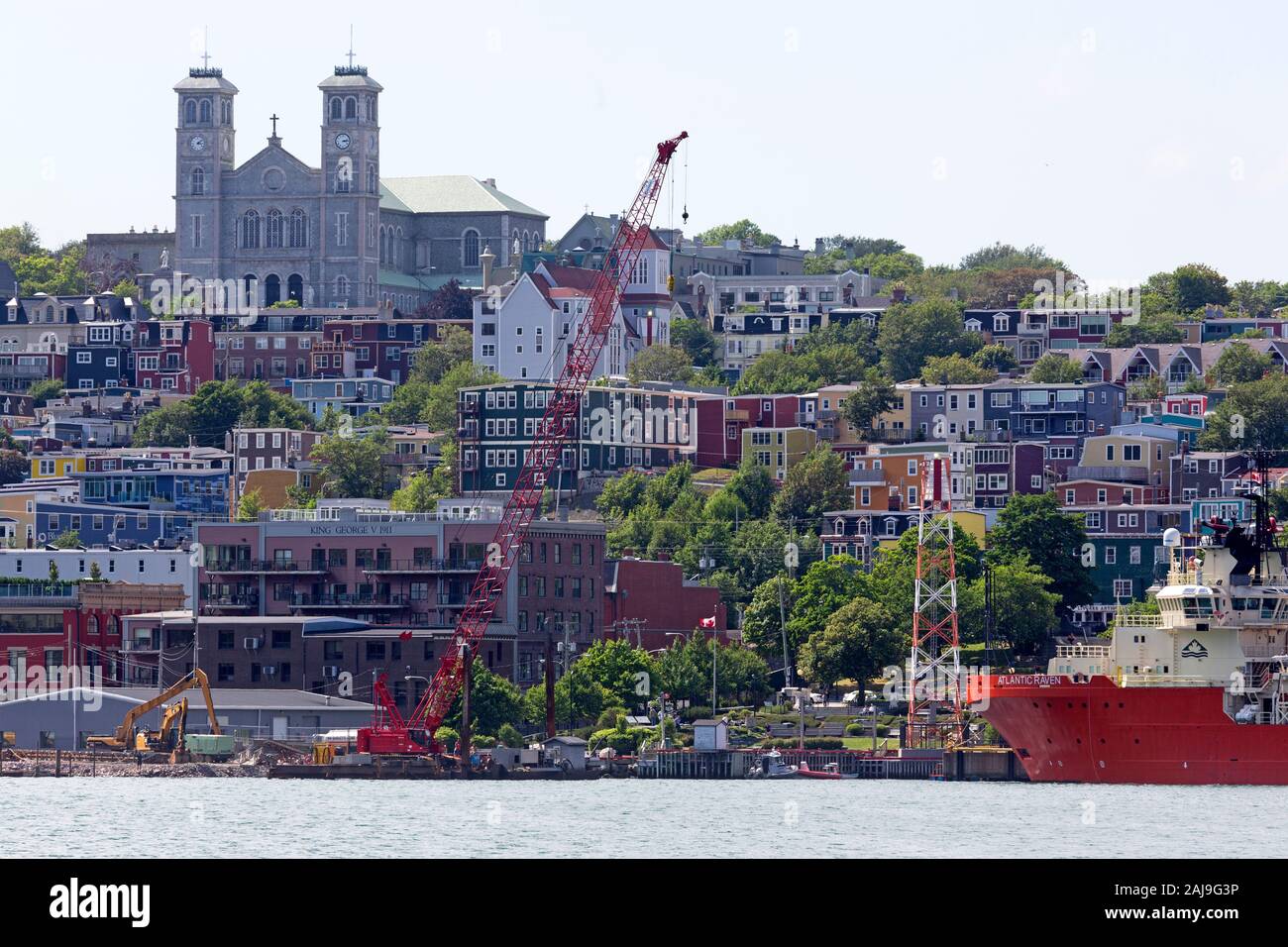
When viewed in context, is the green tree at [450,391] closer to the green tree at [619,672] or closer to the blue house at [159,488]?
the blue house at [159,488]

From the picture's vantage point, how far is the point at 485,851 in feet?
183

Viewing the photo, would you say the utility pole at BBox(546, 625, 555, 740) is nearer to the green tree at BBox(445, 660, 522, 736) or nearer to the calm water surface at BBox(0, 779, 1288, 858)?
the green tree at BBox(445, 660, 522, 736)

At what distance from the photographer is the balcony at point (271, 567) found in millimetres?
112812

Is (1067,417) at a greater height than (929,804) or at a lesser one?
greater

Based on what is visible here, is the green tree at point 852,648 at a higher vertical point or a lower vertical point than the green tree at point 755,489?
lower

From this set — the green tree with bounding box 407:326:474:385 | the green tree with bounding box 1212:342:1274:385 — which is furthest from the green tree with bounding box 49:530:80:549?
the green tree with bounding box 1212:342:1274:385

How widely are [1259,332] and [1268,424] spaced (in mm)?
35949

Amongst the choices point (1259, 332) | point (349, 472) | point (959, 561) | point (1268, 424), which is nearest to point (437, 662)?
point (959, 561)

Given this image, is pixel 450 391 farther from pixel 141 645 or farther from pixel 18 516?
pixel 141 645

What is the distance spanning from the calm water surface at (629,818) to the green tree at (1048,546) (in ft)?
125

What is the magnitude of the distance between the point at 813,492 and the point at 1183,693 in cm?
6496

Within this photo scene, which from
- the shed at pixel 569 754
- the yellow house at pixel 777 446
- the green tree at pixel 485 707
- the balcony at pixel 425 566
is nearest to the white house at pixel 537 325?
the yellow house at pixel 777 446

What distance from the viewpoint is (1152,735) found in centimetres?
8344
